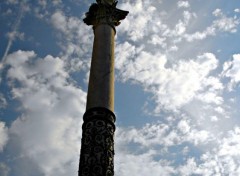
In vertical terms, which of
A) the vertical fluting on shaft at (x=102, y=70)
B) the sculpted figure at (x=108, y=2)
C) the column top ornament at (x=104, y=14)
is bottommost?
the vertical fluting on shaft at (x=102, y=70)

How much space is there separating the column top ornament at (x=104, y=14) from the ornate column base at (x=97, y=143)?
3555 mm

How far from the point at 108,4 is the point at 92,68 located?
291cm

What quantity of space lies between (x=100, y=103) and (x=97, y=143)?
1.13m

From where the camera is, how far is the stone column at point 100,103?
9.06 metres

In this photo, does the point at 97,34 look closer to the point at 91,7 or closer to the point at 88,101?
the point at 91,7

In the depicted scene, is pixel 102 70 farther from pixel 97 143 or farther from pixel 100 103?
pixel 97 143

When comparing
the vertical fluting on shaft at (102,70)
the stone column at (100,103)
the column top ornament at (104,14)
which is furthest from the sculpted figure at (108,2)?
the vertical fluting on shaft at (102,70)

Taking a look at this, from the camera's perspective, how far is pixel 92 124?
9695 millimetres

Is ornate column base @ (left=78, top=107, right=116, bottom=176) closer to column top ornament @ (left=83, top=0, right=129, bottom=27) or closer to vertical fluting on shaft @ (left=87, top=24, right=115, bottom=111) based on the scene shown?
vertical fluting on shaft @ (left=87, top=24, right=115, bottom=111)

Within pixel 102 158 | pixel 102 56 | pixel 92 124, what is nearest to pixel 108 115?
pixel 92 124

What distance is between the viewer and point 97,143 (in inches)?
368

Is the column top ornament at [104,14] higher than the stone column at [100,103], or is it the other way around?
the column top ornament at [104,14]

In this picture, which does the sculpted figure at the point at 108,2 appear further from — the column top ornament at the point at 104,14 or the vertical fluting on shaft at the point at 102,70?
the vertical fluting on shaft at the point at 102,70

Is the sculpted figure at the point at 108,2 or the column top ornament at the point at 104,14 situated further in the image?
the sculpted figure at the point at 108,2
